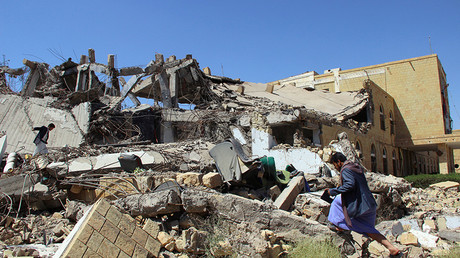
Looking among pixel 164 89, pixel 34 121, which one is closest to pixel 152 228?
pixel 34 121

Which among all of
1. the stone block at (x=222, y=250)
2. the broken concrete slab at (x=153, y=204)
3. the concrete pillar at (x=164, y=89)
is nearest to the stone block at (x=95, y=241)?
the broken concrete slab at (x=153, y=204)

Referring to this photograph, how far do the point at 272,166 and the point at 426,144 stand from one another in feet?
66.2

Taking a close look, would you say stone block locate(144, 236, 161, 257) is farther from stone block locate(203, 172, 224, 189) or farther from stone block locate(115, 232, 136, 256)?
stone block locate(203, 172, 224, 189)

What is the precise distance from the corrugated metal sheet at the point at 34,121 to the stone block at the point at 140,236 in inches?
332

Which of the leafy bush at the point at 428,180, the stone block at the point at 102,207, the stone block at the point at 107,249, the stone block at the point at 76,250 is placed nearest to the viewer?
the stone block at the point at 76,250

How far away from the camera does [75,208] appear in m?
5.90

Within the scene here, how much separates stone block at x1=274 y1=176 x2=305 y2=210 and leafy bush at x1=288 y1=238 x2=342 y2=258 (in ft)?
3.67

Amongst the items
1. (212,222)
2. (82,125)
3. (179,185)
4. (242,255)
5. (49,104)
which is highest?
(49,104)

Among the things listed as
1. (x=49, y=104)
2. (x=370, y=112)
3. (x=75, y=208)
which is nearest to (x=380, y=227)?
(x=75, y=208)

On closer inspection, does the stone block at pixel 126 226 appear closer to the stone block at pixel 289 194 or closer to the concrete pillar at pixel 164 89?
the stone block at pixel 289 194

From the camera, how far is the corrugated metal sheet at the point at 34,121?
39.5 ft

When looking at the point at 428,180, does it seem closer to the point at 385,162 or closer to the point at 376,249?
the point at 385,162

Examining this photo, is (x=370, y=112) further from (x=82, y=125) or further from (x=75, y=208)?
(x=75, y=208)

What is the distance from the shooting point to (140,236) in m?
4.46
